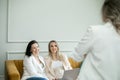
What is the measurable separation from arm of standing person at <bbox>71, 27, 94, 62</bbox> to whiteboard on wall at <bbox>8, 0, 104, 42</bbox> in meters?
3.56

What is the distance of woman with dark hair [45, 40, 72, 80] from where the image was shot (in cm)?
431

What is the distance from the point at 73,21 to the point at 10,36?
1.41m

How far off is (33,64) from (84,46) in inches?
117

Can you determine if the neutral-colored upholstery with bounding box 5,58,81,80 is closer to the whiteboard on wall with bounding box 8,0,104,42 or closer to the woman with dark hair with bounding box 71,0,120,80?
the whiteboard on wall with bounding box 8,0,104,42

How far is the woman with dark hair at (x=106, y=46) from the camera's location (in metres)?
1.26

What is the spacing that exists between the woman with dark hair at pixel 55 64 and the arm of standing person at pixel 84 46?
300 cm

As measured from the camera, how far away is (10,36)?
4738mm

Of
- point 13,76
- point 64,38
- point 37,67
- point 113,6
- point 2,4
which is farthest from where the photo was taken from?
point 64,38

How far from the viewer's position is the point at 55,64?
4.39 metres

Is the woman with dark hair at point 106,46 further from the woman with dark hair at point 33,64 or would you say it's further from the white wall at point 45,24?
the white wall at point 45,24

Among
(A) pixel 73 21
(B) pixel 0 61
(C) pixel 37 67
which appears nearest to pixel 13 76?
(C) pixel 37 67

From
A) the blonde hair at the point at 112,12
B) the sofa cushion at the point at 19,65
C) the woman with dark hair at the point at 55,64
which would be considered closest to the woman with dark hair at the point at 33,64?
the woman with dark hair at the point at 55,64

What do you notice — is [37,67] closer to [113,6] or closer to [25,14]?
[25,14]

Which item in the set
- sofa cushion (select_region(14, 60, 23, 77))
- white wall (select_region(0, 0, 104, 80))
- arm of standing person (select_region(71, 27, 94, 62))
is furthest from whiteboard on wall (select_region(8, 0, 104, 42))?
arm of standing person (select_region(71, 27, 94, 62))
